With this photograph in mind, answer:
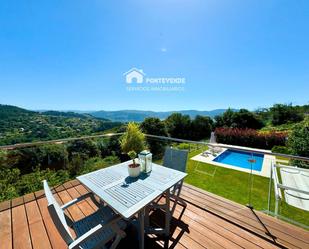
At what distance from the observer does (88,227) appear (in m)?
1.55

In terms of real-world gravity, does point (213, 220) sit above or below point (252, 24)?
below

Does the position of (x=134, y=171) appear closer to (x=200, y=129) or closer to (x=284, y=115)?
(x=200, y=129)

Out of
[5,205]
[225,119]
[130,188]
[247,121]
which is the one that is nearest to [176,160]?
[130,188]

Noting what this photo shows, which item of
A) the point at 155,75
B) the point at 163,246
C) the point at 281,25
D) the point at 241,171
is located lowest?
the point at 241,171

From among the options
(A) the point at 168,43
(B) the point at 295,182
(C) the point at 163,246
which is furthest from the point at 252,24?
(C) the point at 163,246

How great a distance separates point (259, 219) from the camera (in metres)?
2.33

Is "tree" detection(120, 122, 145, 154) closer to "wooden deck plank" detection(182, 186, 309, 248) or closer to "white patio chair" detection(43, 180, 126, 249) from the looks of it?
"wooden deck plank" detection(182, 186, 309, 248)

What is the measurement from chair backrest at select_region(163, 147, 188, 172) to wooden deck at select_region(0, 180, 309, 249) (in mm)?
669

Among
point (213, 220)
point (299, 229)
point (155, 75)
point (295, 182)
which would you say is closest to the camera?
point (299, 229)

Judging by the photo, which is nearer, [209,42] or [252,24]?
→ [252,24]

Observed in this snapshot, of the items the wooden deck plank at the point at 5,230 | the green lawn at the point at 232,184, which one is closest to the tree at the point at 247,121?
the green lawn at the point at 232,184

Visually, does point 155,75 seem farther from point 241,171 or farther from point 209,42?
point 241,171

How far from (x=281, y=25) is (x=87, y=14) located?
22.3ft

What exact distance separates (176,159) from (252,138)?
13809mm
